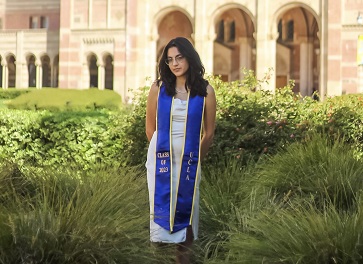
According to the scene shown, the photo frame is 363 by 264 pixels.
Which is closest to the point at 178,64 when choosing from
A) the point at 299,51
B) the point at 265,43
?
the point at 265,43

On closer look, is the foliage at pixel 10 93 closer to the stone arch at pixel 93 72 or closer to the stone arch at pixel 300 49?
the stone arch at pixel 93 72

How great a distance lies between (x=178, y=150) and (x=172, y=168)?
0.47 ft

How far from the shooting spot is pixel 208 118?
5.38 metres

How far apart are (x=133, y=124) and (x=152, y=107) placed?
5.33 m

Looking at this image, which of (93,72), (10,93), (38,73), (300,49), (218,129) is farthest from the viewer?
(300,49)

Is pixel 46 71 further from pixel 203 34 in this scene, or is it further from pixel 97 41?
pixel 203 34

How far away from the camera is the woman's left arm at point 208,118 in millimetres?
5320

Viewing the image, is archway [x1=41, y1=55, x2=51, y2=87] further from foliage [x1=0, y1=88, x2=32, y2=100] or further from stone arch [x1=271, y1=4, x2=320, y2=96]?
stone arch [x1=271, y1=4, x2=320, y2=96]

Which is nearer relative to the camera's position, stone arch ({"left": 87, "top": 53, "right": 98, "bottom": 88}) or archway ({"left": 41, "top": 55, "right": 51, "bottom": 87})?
stone arch ({"left": 87, "top": 53, "right": 98, "bottom": 88})

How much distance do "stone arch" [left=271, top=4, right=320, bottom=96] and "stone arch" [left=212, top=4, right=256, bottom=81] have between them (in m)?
1.88

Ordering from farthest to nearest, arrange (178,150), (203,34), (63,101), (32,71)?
(32,71) < (203,34) < (63,101) < (178,150)

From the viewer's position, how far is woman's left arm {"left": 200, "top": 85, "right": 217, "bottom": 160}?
5.32 m

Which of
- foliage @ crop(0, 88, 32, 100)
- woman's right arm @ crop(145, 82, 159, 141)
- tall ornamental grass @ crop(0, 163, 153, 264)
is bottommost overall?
tall ornamental grass @ crop(0, 163, 153, 264)

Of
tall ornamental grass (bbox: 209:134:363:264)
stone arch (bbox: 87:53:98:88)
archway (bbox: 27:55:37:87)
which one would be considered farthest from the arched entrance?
tall ornamental grass (bbox: 209:134:363:264)
